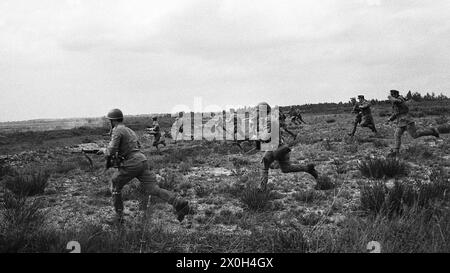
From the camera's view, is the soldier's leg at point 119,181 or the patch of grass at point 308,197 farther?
the patch of grass at point 308,197

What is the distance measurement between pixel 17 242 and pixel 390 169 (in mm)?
7919

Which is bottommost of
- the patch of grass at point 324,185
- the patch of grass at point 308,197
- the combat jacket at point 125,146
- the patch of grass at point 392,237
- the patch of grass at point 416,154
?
the patch of grass at point 308,197

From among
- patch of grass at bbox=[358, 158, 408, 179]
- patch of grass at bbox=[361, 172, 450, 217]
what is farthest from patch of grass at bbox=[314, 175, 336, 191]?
patch of grass at bbox=[361, 172, 450, 217]

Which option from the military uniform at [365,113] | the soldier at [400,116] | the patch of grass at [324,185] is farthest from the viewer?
the military uniform at [365,113]

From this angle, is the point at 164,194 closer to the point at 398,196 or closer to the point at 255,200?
the point at 255,200

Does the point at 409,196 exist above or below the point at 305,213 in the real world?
above

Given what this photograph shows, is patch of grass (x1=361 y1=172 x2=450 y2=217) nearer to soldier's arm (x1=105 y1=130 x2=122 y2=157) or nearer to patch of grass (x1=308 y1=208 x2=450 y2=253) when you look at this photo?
patch of grass (x1=308 y1=208 x2=450 y2=253)

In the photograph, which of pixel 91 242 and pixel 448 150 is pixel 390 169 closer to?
pixel 448 150

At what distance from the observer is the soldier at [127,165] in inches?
247

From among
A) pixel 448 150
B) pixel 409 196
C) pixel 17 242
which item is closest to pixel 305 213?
pixel 409 196

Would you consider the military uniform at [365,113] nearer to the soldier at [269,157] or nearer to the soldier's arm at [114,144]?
the soldier at [269,157]

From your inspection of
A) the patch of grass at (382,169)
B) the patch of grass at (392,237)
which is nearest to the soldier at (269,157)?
the patch of grass at (382,169)

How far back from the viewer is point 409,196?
19.4ft
